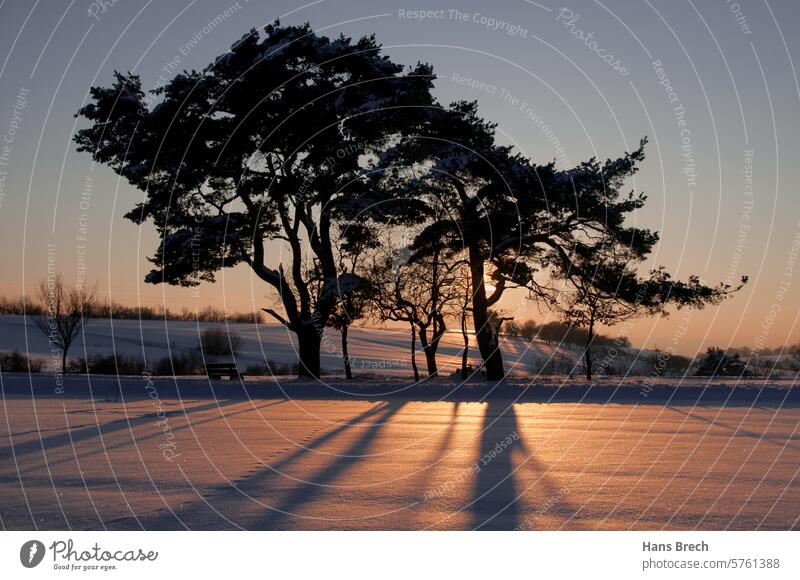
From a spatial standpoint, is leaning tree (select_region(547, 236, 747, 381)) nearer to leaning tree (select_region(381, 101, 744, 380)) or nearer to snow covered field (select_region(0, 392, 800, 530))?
leaning tree (select_region(381, 101, 744, 380))

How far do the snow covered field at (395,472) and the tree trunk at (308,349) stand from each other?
1966 centimetres

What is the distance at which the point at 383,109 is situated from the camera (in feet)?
114

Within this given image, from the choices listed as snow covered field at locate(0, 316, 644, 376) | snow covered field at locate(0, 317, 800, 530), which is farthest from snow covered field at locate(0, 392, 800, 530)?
snow covered field at locate(0, 316, 644, 376)

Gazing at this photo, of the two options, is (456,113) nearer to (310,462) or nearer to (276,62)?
(276,62)

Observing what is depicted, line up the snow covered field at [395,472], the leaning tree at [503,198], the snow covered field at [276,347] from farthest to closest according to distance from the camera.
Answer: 1. the snow covered field at [276,347]
2. the leaning tree at [503,198]
3. the snow covered field at [395,472]

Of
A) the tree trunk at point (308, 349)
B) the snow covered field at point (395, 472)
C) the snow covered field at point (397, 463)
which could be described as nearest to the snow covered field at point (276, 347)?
the tree trunk at point (308, 349)

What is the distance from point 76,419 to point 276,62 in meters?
20.2

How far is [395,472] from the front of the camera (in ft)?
40.5

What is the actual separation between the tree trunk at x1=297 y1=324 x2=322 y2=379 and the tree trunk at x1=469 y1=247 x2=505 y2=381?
779cm

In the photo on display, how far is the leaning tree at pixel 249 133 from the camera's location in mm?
36062

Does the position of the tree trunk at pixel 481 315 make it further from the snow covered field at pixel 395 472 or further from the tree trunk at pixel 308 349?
the snow covered field at pixel 395 472

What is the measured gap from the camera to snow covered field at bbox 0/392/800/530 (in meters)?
9.34

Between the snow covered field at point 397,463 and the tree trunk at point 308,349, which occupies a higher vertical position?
the tree trunk at point 308,349
